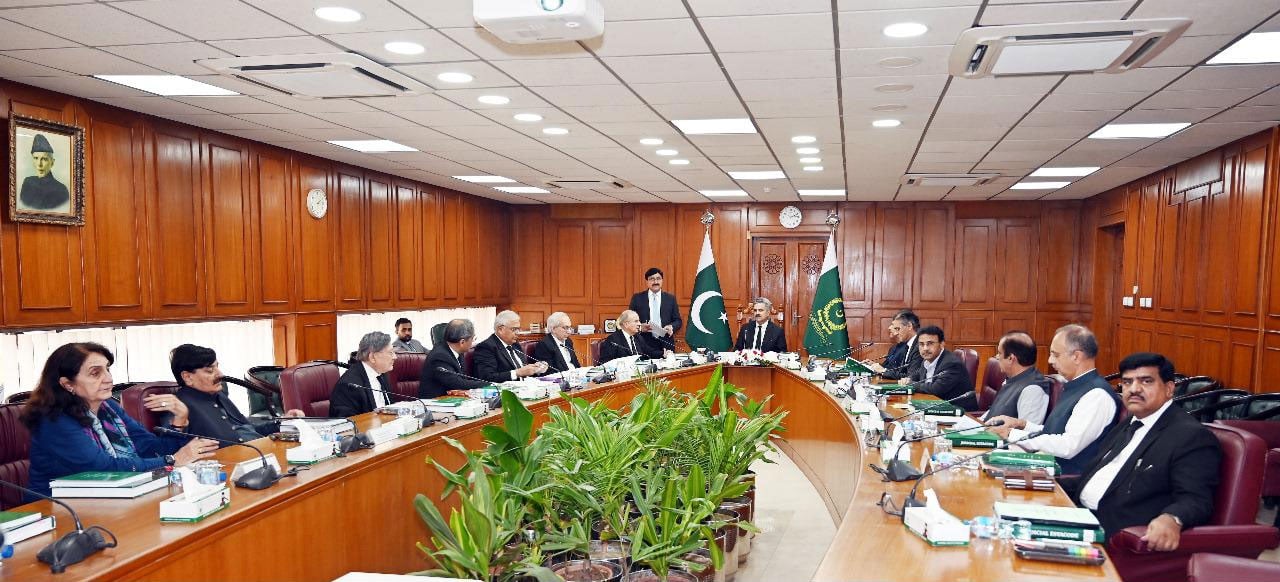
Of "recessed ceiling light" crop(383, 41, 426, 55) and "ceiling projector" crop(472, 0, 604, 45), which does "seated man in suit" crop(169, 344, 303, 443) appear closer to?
"recessed ceiling light" crop(383, 41, 426, 55)

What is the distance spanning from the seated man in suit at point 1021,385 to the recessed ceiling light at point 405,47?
11.4 ft

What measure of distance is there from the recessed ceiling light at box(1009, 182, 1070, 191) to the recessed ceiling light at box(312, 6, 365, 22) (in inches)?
298

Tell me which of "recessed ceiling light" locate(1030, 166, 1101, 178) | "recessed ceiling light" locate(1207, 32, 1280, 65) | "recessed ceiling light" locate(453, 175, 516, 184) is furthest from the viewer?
"recessed ceiling light" locate(453, 175, 516, 184)

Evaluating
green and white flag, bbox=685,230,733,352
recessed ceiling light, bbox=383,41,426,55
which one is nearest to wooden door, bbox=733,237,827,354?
green and white flag, bbox=685,230,733,352

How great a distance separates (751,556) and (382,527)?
2009mm

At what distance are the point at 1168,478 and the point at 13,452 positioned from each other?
4.21 m

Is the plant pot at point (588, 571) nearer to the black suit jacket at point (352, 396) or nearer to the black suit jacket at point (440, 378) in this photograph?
the black suit jacket at point (352, 396)

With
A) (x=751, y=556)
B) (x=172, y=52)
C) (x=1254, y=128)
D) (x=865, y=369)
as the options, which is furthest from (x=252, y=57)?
(x=1254, y=128)

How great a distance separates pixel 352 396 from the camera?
4234 millimetres

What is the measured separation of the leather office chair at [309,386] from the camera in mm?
4168

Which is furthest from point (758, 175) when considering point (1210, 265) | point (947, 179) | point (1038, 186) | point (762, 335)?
point (1210, 265)

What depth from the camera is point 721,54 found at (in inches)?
150

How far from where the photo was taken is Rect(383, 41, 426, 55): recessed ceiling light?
3.73 meters

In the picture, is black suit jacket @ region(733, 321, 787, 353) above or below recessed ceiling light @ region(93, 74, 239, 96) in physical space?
below
